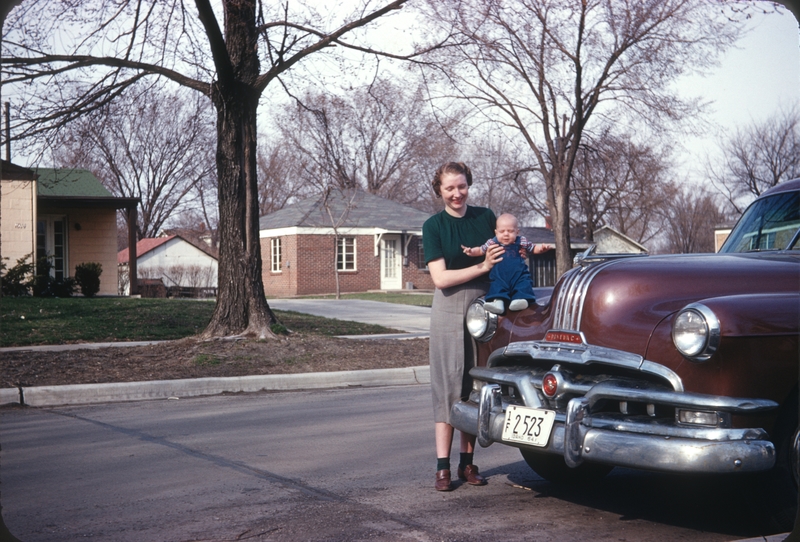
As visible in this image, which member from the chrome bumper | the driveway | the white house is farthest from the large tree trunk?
the white house

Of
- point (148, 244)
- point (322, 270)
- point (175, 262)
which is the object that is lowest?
point (322, 270)

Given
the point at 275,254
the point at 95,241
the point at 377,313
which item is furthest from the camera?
the point at 275,254

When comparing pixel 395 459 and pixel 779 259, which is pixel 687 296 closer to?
pixel 779 259

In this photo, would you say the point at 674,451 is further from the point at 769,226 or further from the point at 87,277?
the point at 87,277

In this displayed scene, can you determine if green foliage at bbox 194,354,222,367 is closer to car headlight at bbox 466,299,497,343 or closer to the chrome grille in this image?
car headlight at bbox 466,299,497,343

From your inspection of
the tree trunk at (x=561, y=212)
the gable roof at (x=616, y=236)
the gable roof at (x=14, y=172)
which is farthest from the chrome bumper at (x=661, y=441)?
→ the gable roof at (x=616, y=236)

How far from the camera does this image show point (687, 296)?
3.92m

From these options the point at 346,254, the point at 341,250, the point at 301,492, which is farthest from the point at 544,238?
the point at 301,492

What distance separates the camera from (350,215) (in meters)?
38.2

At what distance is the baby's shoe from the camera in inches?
182

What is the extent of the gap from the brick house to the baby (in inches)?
1200

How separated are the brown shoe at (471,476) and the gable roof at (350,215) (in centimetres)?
3026

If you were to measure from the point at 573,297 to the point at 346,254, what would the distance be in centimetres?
3354

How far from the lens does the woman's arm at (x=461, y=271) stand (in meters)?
4.54
